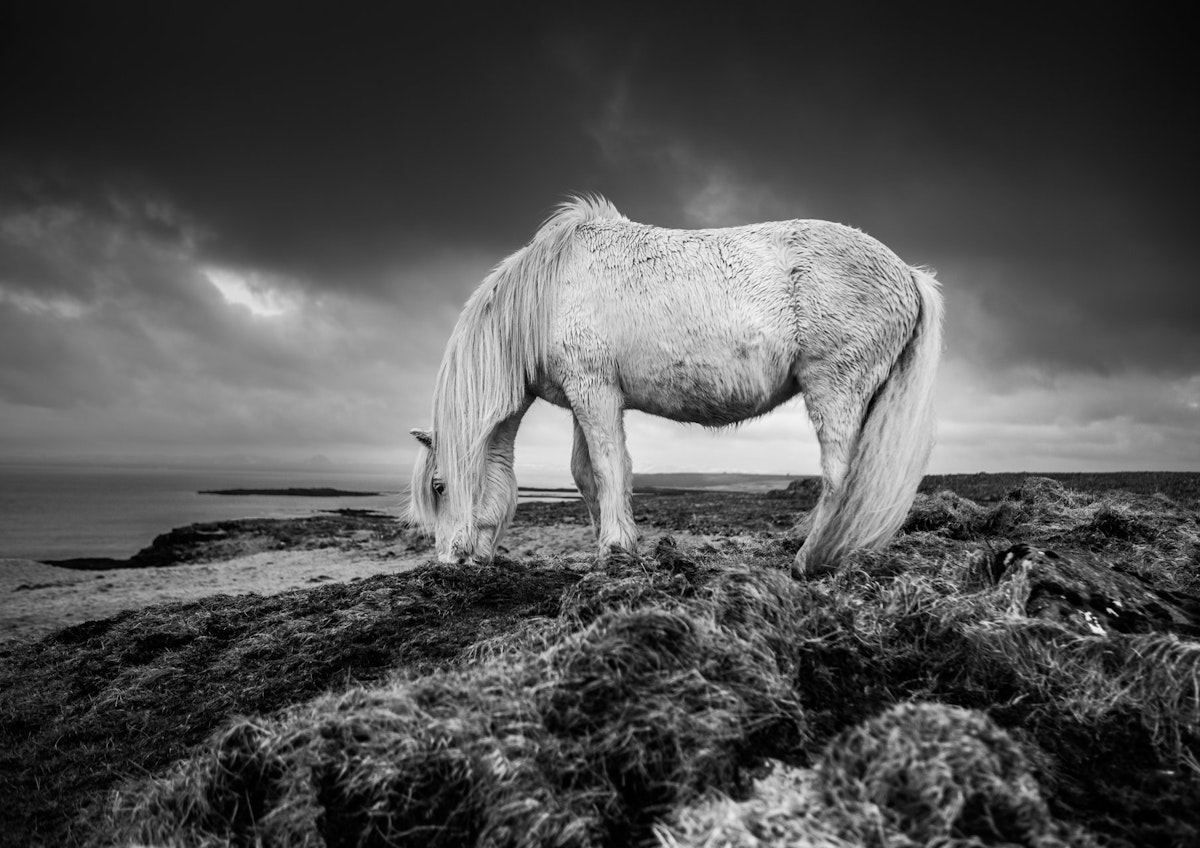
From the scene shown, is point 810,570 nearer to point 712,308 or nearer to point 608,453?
point 608,453

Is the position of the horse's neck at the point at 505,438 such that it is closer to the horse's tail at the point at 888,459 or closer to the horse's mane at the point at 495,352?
the horse's mane at the point at 495,352

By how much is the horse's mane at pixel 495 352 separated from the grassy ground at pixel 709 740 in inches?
97.4

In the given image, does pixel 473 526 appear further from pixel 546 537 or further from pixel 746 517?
pixel 746 517

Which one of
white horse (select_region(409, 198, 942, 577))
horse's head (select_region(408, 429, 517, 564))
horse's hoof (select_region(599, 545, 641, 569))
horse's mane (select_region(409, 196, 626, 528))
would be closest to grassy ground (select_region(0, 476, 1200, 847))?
horse's hoof (select_region(599, 545, 641, 569))

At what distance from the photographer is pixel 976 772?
57.4 inches

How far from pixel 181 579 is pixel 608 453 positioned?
761 centimetres

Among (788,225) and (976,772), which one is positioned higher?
(788,225)

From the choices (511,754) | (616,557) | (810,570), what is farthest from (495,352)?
(511,754)

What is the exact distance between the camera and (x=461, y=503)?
5605 mm

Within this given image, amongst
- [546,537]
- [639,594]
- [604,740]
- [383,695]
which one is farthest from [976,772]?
[546,537]

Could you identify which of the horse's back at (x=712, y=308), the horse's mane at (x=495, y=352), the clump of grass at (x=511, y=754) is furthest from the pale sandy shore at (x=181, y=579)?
the clump of grass at (x=511, y=754)

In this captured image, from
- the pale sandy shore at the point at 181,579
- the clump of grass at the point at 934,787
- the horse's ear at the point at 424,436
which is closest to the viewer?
the clump of grass at the point at 934,787

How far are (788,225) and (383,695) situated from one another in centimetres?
443

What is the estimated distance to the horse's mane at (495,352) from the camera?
Result: 215 inches
